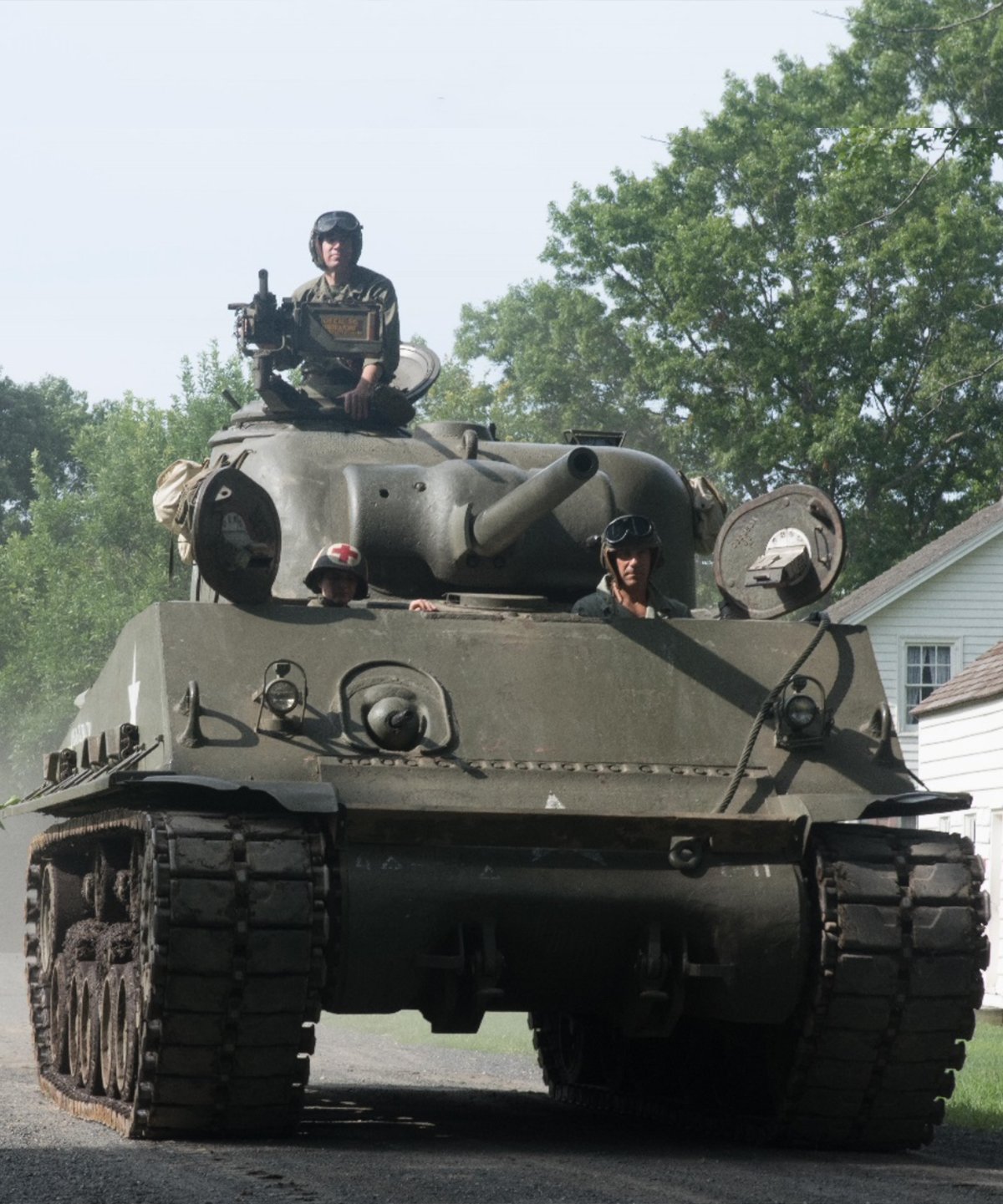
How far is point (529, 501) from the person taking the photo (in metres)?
9.68

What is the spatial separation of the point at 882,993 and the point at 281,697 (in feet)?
8.23

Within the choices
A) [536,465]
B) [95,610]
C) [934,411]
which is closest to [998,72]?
[934,411]

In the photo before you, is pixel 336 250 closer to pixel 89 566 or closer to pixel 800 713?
pixel 800 713

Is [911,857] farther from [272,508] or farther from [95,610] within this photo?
[95,610]

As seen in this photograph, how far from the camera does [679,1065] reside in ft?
35.3

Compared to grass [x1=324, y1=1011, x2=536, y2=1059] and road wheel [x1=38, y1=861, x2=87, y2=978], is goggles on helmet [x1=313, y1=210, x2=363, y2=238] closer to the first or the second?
road wheel [x1=38, y1=861, x2=87, y2=978]

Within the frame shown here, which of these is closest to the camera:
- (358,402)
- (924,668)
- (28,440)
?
(358,402)

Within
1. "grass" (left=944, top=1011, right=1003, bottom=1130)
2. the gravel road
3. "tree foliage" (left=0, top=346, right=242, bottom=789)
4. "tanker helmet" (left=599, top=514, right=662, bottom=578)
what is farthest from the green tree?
"tanker helmet" (left=599, top=514, right=662, bottom=578)

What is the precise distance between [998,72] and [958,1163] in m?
33.1

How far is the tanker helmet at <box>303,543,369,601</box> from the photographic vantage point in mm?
9781

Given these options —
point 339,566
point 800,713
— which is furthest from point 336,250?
point 800,713

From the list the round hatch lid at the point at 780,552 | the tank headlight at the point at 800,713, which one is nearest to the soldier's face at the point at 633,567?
the round hatch lid at the point at 780,552

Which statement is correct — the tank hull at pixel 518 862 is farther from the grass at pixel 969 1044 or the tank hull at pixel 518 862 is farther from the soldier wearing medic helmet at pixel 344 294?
the soldier wearing medic helmet at pixel 344 294

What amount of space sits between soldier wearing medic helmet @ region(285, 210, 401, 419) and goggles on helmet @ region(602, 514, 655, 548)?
276cm
